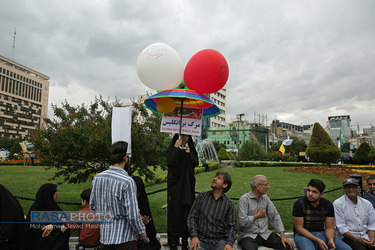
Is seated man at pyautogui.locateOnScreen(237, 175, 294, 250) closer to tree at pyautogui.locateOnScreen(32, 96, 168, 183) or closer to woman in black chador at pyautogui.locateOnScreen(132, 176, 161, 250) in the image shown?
woman in black chador at pyautogui.locateOnScreen(132, 176, 161, 250)

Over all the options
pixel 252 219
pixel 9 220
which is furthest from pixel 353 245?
pixel 9 220

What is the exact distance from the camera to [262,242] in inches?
154

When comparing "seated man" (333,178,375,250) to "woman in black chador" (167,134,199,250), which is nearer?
"woman in black chador" (167,134,199,250)

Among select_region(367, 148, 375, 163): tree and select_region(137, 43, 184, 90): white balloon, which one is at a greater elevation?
select_region(137, 43, 184, 90): white balloon

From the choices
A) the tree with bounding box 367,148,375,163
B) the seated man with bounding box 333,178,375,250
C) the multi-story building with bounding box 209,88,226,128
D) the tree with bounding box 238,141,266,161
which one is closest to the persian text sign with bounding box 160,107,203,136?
the seated man with bounding box 333,178,375,250

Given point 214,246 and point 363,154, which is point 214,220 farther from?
point 363,154

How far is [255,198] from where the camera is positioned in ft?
13.3

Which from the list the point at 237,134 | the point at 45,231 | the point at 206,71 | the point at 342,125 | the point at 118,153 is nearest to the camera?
the point at 118,153

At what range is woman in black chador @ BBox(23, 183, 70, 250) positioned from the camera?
327cm

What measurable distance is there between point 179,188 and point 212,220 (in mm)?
683

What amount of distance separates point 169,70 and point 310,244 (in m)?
3.41

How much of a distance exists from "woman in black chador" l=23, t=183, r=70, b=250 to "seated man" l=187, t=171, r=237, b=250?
176 cm

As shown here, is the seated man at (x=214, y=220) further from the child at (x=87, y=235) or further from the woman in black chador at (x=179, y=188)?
the child at (x=87, y=235)

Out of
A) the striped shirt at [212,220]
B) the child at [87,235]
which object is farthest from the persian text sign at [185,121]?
the child at [87,235]
